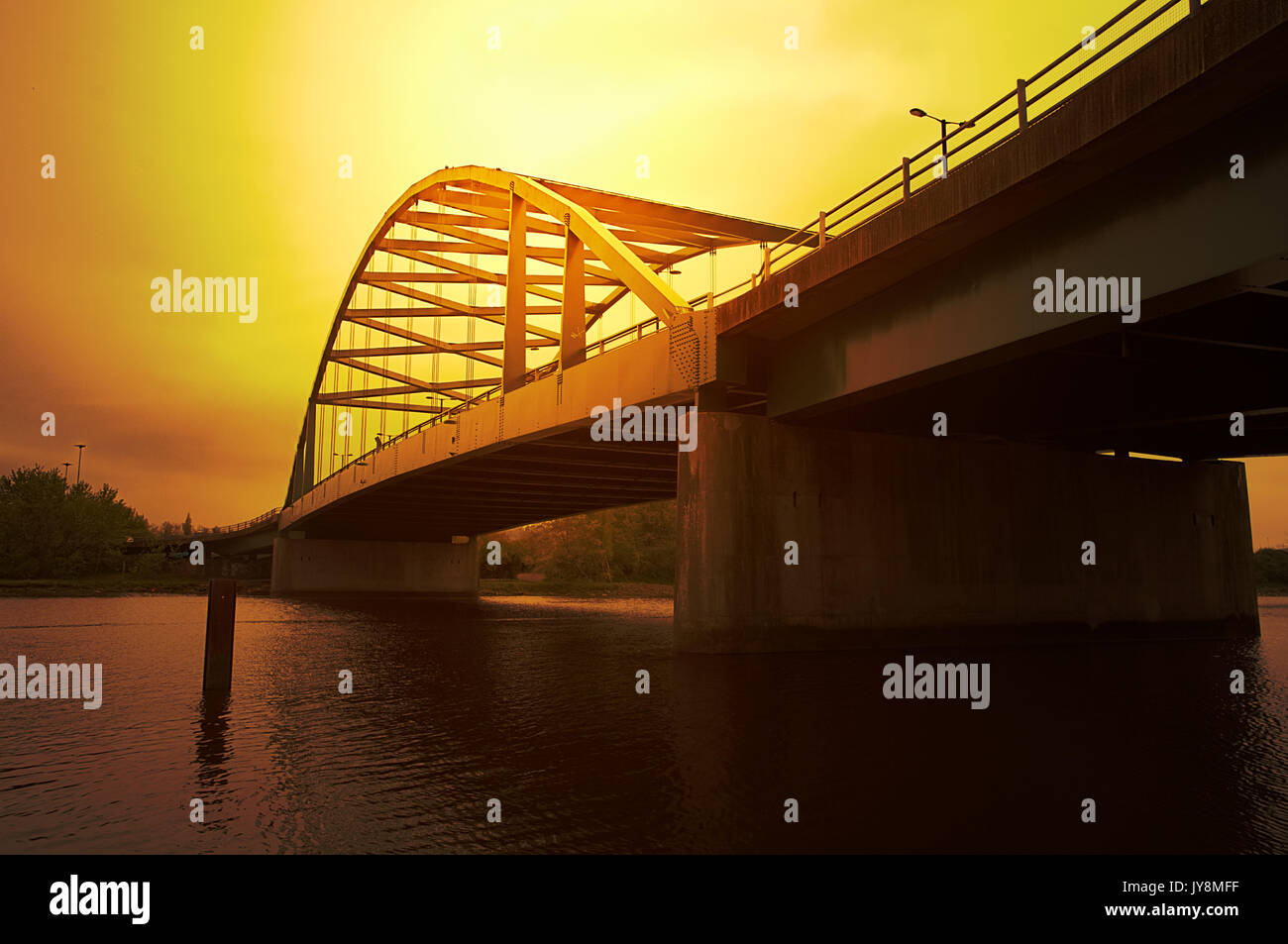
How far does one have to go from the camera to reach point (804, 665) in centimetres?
1725

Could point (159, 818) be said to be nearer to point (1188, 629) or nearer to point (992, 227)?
point (992, 227)

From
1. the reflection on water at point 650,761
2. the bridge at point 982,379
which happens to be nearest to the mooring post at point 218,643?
the reflection on water at point 650,761

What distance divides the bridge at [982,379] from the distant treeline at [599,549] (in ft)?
191

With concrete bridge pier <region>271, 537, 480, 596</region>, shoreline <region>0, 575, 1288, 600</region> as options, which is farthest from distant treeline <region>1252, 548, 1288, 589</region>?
concrete bridge pier <region>271, 537, 480, 596</region>

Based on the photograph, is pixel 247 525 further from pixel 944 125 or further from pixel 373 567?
pixel 944 125

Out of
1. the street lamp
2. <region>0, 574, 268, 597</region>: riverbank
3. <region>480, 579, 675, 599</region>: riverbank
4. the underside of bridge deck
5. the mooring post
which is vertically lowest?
<region>480, 579, 675, 599</region>: riverbank

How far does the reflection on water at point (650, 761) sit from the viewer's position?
249 inches

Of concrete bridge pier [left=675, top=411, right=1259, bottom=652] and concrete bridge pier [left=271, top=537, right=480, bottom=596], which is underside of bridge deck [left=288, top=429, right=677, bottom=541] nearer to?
concrete bridge pier [left=271, top=537, right=480, bottom=596]

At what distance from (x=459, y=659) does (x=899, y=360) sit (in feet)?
37.7

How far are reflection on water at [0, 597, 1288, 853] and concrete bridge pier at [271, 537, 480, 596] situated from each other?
52.3 metres

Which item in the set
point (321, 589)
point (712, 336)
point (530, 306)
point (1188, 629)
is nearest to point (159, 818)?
point (712, 336)

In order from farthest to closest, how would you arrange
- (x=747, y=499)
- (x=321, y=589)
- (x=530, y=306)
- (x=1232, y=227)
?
1. (x=321, y=589)
2. (x=530, y=306)
3. (x=747, y=499)
4. (x=1232, y=227)

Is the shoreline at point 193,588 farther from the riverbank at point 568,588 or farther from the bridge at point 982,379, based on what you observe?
the bridge at point 982,379

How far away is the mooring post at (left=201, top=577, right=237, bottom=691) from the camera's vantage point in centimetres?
1422
